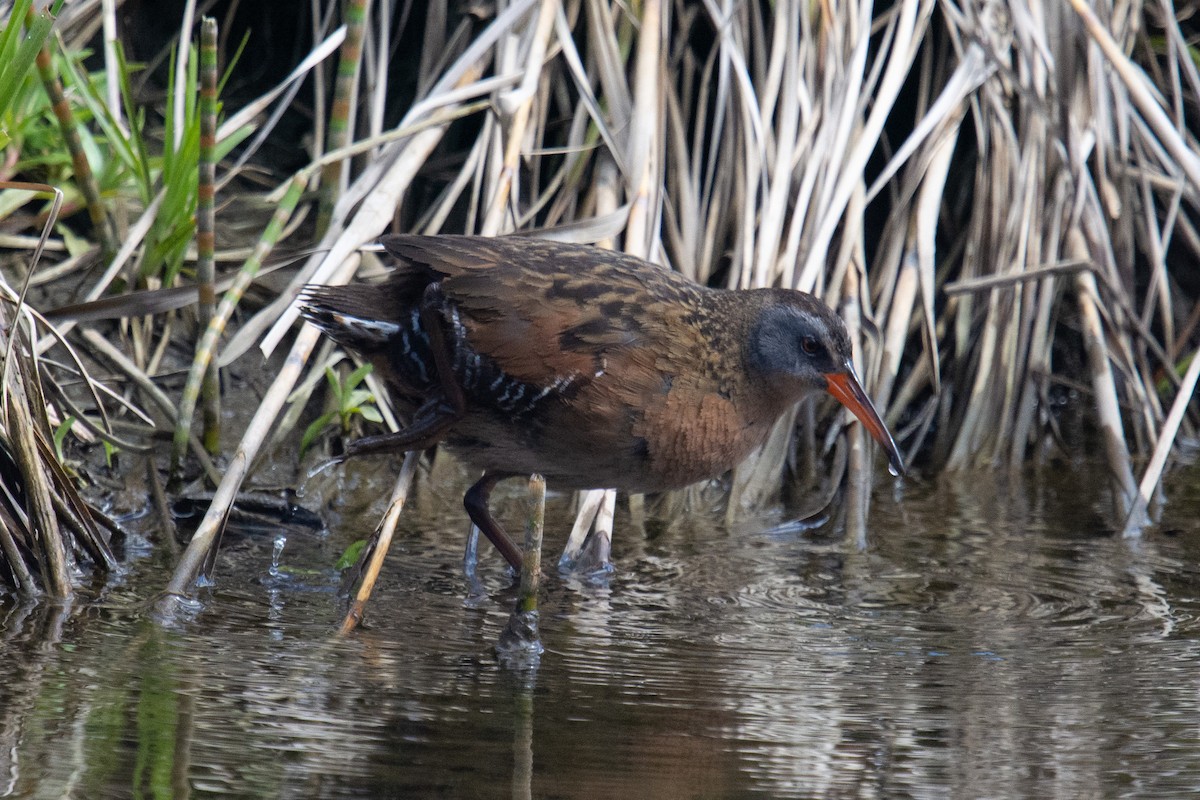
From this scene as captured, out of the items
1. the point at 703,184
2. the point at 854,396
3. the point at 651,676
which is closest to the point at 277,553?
the point at 651,676

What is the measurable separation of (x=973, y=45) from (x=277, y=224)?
2.36 meters

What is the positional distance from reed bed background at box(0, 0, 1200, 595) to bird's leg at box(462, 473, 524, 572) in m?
0.21

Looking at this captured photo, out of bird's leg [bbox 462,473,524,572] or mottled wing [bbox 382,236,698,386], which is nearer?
mottled wing [bbox 382,236,698,386]

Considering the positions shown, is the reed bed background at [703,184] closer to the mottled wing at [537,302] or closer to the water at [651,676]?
the water at [651,676]

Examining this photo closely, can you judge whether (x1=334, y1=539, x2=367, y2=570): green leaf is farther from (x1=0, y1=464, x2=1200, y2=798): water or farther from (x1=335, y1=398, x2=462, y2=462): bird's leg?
(x1=335, y1=398, x2=462, y2=462): bird's leg

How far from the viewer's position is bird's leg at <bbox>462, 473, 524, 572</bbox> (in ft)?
11.7

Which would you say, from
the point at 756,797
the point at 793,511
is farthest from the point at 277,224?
the point at 756,797

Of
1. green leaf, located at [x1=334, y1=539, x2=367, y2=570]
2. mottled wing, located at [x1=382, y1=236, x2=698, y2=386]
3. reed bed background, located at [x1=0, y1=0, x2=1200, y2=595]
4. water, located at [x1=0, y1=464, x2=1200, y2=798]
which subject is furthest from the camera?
reed bed background, located at [x1=0, y1=0, x2=1200, y2=595]

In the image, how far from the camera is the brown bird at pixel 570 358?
327cm

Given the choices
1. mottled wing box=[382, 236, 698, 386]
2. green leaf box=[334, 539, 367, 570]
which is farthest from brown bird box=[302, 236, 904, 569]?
green leaf box=[334, 539, 367, 570]

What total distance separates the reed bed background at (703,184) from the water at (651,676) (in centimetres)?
35

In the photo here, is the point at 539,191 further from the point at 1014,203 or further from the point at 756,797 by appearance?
the point at 756,797

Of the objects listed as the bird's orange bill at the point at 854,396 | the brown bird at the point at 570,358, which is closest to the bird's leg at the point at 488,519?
the brown bird at the point at 570,358

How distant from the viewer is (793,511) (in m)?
4.33
